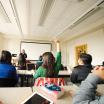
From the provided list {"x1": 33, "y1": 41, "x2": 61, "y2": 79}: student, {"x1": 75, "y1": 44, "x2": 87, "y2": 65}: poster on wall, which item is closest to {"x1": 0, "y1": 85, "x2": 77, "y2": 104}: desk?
{"x1": 33, "y1": 41, "x2": 61, "y2": 79}: student

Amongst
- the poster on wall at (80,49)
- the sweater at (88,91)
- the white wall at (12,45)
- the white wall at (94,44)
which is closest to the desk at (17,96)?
the sweater at (88,91)

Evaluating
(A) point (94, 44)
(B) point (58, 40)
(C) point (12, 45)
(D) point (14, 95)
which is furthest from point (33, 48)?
(D) point (14, 95)

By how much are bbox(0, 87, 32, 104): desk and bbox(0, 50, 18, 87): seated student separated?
1.09m

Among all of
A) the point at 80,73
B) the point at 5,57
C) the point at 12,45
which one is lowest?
the point at 80,73

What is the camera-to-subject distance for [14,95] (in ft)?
5.19

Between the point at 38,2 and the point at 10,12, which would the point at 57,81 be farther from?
the point at 10,12

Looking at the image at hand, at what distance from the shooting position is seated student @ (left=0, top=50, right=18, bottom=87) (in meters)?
2.78

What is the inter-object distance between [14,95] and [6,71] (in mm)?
1264

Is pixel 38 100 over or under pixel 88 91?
under

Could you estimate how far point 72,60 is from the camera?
9.92 meters

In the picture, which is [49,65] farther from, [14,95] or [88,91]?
[88,91]

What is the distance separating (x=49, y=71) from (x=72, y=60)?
7414 mm

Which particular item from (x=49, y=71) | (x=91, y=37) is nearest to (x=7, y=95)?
(x=49, y=71)

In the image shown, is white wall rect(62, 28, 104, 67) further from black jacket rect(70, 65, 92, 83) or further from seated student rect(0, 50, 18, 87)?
seated student rect(0, 50, 18, 87)
